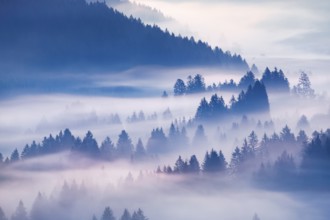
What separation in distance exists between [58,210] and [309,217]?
71.3 metres

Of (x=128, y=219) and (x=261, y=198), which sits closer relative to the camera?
(x=128, y=219)

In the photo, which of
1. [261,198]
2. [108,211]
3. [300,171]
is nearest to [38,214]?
[108,211]

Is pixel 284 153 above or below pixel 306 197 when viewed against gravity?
above

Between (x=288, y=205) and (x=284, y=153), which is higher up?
(x=284, y=153)

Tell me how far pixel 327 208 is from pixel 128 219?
5805cm

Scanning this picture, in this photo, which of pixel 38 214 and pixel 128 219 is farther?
pixel 38 214

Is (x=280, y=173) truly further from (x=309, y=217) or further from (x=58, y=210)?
(x=58, y=210)

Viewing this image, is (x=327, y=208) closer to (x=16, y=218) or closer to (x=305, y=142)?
(x=305, y=142)

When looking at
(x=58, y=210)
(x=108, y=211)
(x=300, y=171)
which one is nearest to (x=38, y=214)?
(x=58, y=210)

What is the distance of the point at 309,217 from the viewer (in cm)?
19488

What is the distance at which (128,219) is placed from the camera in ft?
592

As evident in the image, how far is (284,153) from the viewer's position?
196 meters

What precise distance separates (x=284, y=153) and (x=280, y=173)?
6692 mm

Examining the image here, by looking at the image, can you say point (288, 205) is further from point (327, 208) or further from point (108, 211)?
point (108, 211)
